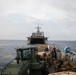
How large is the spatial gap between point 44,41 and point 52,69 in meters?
64.9

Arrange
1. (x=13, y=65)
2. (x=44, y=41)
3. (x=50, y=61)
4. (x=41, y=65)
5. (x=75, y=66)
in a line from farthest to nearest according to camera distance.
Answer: (x=44, y=41)
(x=50, y=61)
(x=75, y=66)
(x=41, y=65)
(x=13, y=65)

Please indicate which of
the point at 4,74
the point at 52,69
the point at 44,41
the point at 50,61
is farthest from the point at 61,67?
the point at 44,41

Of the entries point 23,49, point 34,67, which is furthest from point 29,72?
point 23,49

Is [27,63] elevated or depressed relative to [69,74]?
elevated

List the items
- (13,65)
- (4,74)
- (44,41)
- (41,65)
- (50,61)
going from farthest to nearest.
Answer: (44,41), (50,61), (41,65), (13,65), (4,74)

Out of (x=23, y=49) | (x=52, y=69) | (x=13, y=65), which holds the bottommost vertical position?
(x=52, y=69)

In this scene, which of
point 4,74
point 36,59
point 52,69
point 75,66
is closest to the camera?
point 4,74

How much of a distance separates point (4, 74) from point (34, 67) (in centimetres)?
296

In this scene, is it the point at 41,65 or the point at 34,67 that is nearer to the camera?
the point at 34,67

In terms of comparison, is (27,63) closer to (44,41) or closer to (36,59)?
(36,59)

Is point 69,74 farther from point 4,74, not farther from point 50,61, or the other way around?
point 50,61

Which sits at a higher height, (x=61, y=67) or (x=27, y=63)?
(x=27, y=63)

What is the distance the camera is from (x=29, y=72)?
40.7 ft

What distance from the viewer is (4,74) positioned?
1038 cm
